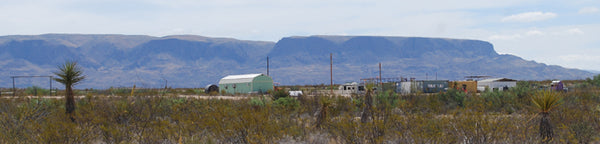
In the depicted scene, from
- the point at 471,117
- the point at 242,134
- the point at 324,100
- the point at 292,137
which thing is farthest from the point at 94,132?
the point at 471,117

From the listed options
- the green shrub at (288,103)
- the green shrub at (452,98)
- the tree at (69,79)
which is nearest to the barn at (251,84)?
the green shrub at (452,98)

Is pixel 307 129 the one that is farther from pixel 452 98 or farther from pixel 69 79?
pixel 452 98

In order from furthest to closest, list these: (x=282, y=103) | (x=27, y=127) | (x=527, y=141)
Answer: (x=282, y=103), (x=27, y=127), (x=527, y=141)

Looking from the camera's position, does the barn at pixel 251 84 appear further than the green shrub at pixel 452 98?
Yes

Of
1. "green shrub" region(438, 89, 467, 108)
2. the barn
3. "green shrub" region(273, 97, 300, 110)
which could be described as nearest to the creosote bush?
"green shrub" region(273, 97, 300, 110)

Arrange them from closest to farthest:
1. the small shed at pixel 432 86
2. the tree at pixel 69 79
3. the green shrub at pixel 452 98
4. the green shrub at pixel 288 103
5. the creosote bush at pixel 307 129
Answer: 1. the creosote bush at pixel 307 129
2. the tree at pixel 69 79
3. the green shrub at pixel 288 103
4. the green shrub at pixel 452 98
5. the small shed at pixel 432 86

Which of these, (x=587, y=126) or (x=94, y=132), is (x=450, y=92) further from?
(x=94, y=132)

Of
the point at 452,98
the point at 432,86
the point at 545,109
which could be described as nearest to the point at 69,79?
the point at 545,109

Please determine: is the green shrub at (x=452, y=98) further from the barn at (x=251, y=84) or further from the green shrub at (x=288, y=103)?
the barn at (x=251, y=84)

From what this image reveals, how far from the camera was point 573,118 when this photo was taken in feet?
54.9

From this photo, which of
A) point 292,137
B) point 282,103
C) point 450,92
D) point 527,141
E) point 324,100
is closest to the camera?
point 527,141

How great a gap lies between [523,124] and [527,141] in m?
0.82

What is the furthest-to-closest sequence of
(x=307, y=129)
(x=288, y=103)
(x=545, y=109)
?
(x=288, y=103)
(x=307, y=129)
(x=545, y=109)

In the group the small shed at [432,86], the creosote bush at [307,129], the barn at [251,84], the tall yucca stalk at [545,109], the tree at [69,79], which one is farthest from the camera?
the barn at [251,84]
